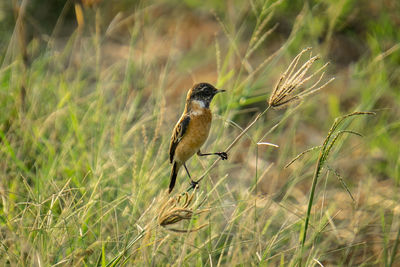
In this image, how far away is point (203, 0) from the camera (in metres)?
7.02

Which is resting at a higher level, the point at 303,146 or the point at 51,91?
the point at 51,91

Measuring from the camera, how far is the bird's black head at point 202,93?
117 inches

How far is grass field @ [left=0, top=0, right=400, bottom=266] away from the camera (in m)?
2.80

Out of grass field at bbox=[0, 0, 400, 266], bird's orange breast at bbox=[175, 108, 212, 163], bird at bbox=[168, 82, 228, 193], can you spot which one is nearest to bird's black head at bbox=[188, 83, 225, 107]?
bird at bbox=[168, 82, 228, 193]

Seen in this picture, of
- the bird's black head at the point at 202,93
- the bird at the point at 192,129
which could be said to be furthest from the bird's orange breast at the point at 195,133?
the bird's black head at the point at 202,93

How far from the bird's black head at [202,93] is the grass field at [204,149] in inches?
9.8

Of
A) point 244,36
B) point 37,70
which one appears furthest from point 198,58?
point 37,70

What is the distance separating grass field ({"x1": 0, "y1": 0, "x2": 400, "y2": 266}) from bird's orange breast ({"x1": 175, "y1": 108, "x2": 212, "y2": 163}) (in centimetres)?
21

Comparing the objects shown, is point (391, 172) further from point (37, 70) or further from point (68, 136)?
point (37, 70)

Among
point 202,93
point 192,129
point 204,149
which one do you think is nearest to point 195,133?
point 192,129

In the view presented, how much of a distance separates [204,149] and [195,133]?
1068 mm

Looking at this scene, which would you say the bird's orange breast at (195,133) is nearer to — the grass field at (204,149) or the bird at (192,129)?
the bird at (192,129)

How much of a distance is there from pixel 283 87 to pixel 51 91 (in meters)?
2.93

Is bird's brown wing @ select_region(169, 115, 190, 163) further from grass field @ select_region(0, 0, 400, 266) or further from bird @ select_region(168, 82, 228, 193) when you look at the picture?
grass field @ select_region(0, 0, 400, 266)
